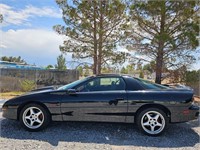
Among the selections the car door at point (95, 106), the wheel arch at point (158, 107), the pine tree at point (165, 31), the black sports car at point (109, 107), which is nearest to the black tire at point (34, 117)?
the black sports car at point (109, 107)

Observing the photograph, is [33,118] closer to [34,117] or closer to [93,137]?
[34,117]

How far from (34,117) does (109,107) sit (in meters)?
1.63

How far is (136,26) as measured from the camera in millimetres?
10156

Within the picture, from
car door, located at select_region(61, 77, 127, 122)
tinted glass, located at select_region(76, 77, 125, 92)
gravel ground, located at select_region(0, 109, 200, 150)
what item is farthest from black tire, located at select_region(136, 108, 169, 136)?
tinted glass, located at select_region(76, 77, 125, 92)

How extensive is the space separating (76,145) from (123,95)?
1431 mm

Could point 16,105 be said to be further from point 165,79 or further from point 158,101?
point 165,79

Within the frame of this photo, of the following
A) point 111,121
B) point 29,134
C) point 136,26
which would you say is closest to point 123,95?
point 111,121

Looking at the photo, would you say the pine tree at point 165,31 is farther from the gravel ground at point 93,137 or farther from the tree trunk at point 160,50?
the gravel ground at point 93,137

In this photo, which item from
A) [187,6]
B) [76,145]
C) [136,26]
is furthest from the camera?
[136,26]

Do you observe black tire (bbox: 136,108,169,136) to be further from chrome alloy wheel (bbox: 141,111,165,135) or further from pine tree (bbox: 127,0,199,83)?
pine tree (bbox: 127,0,199,83)

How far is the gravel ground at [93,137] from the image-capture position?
153 inches

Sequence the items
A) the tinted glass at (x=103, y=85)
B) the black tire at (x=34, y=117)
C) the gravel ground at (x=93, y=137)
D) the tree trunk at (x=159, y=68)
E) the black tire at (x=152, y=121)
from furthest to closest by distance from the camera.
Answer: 1. the tree trunk at (x=159, y=68)
2. the tinted glass at (x=103, y=85)
3. the black tire at (x=34, y=117)
4. the black tire at (x=152, y=121)
5. the gravel ground at (x=93, y=137)

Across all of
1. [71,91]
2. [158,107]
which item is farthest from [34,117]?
[158,107]

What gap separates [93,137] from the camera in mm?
4312
